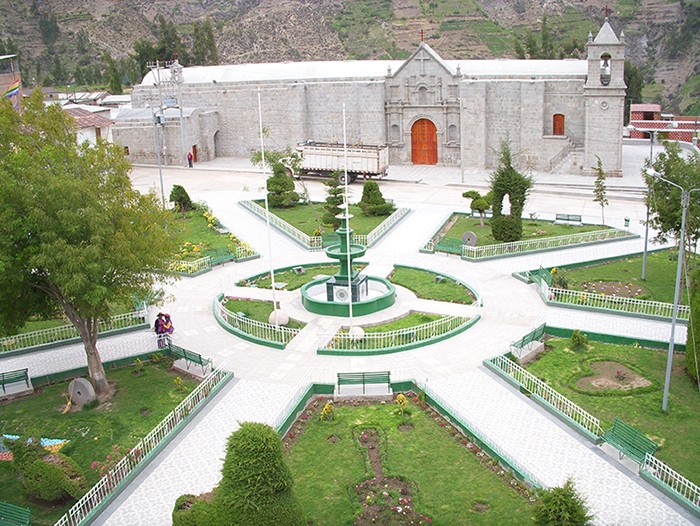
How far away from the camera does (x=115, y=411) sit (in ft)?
65.7

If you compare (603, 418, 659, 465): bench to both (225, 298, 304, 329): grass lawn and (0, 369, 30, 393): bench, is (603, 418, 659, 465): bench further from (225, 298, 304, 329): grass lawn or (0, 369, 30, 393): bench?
(0, 369, 30, 393): bench

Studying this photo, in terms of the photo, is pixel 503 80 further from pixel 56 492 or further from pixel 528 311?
pixel 56 492

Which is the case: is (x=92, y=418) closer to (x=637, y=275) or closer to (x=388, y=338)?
(x=388, y=338)

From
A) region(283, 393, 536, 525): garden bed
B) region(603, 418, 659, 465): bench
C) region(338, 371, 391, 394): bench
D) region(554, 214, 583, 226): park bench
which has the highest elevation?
region(554, 214, 583, 226): park bench

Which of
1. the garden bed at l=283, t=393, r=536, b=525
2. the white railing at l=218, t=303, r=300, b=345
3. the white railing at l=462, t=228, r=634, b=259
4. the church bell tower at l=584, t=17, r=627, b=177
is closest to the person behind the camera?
the garden bed at l=283, t=393, r=536, b=525

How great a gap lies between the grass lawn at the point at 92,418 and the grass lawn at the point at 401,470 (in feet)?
14.8

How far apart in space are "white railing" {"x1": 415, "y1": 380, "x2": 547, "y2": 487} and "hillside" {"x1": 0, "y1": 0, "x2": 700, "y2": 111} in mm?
91178

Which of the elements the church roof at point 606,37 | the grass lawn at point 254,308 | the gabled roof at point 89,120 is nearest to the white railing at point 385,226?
the grass lawn at point 254,308

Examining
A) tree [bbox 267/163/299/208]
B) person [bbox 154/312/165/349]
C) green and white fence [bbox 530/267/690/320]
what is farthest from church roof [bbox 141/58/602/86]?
person [bbox 154/312/165/349]

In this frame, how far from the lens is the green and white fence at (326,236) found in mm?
34281

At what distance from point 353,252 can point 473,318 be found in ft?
16.9

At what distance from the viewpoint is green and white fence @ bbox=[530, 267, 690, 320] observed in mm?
24797

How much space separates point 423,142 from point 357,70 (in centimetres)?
908

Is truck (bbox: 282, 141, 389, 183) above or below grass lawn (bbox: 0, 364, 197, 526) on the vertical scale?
above
